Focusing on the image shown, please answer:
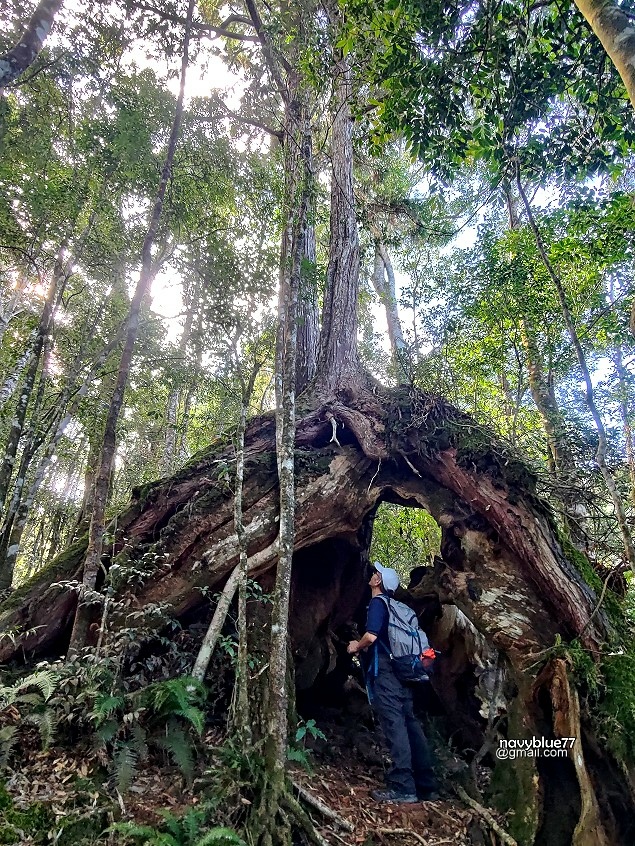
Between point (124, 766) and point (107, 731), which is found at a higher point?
point (107, 731)

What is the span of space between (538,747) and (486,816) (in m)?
0.76

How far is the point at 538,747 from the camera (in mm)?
4145

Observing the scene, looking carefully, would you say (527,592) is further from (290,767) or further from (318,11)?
(318,11)

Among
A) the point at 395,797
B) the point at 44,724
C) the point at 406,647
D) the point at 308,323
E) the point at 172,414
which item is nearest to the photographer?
the point at 44,724

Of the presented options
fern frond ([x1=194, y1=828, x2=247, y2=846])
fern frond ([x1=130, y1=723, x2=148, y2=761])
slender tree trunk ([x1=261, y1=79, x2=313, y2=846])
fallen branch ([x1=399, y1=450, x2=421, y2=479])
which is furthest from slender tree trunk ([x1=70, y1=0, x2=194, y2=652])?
fallen branch ([x1=399, y1=450, x2=421, y2=479])

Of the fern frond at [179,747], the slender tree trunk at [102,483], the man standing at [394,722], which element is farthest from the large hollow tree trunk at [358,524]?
the fern frond at [179,747]

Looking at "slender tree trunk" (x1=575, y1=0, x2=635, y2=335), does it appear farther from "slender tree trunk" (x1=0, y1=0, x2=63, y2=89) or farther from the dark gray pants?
the dark gray pants

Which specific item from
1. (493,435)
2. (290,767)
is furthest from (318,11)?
(290,767)

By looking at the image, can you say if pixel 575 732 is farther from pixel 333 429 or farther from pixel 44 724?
pixel 44 724

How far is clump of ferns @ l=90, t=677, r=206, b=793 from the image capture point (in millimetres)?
3463

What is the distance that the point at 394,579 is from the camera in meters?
5.39

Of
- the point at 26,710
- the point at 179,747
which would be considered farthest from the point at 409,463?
the point at 26,710

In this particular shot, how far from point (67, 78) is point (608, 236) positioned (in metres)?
9.13

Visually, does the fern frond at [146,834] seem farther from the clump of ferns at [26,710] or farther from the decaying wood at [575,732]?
the decaying wood at [575,732]
